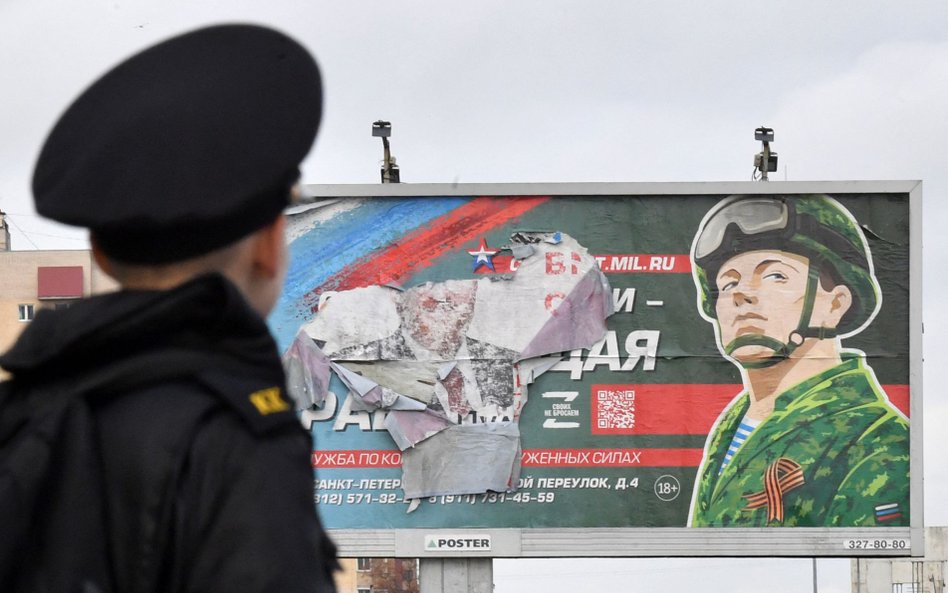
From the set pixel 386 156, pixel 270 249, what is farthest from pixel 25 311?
pixel 270 249

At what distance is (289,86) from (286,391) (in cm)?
33

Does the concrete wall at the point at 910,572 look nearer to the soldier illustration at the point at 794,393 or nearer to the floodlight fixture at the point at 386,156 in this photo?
the soldier illustration at the point at 794,393

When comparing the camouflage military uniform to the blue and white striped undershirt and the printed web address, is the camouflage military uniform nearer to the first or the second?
the blue and white striped undershirt

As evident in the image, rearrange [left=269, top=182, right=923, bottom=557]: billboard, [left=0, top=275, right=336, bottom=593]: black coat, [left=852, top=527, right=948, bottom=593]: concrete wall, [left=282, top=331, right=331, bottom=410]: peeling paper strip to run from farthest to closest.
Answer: [left=852, top=527, right=948, bottom=593]: concrete wall, [left=282, top=331, right=331, bottom=410]: peeling paper strip, [left=269, top=182, right=923, bottom=557]: billboard, [left=0, top=275, right=336, bottom=593]: black coat

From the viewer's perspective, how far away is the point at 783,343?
1670 cm

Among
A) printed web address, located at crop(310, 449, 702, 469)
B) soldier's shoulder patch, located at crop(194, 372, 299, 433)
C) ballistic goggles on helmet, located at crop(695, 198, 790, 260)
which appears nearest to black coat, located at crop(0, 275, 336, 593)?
soldier's shoulder patch, located at crop(194, 372, 299, 433)

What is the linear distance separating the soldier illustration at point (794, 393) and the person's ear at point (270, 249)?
1529 centimetres

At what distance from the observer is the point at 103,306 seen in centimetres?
153

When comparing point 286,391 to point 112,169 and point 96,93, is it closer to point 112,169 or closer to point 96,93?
point 112,169

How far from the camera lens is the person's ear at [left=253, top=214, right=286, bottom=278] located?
160cm

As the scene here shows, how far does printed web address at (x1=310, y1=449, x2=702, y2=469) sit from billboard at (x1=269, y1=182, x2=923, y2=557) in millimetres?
22

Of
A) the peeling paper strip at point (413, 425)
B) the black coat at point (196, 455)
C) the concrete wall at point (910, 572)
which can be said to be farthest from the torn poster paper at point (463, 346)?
the black coat at point (196, 455)

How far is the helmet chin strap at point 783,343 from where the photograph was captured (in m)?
16.7

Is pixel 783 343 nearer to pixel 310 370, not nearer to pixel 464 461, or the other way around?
pixel 464 461
